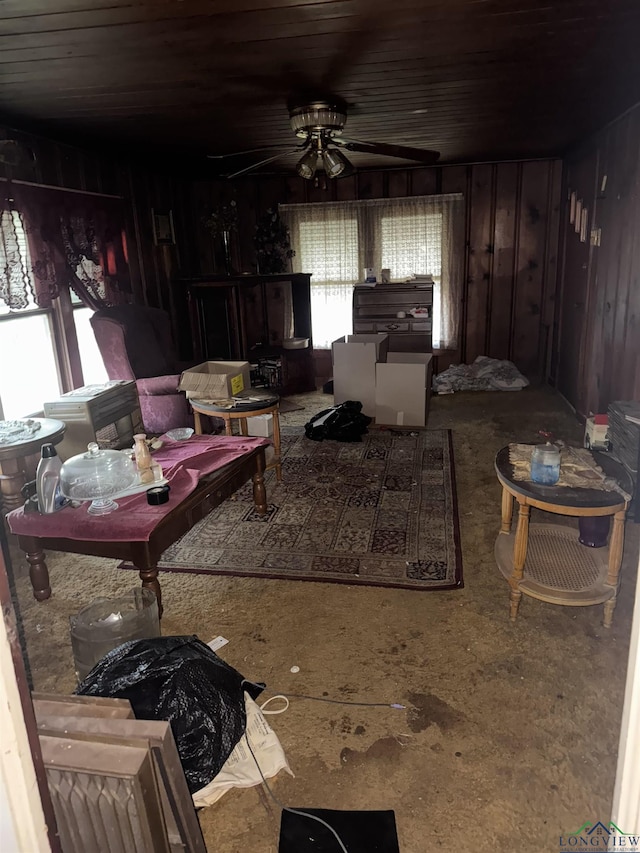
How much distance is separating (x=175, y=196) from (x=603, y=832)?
6.22 m

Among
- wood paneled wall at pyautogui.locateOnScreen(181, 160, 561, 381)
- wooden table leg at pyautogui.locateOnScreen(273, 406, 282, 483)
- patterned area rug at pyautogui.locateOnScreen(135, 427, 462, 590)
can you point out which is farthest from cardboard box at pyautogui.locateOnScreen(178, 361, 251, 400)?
wood paneled wall at pyautogui.locateOnScreen(181, 160, 561, 381)

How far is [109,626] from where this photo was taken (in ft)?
7.09

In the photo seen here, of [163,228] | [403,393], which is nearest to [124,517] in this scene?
[403,393]

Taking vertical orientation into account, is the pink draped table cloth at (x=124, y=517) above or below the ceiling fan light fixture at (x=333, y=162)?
below

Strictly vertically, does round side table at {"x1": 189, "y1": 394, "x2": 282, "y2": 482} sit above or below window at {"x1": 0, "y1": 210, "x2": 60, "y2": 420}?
below

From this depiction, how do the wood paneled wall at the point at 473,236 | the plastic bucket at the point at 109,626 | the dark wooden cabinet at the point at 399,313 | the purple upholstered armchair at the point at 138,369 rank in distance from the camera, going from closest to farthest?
the plastic bucket at the point at 109,626, the purple upholstered armchair at the point at 138,369, the wood paneled wall at the point at 473,236, the dark wooden cabinet at the point at 399,313

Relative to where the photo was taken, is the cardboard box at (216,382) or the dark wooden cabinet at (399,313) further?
the dark wooden cabinet at (399,313)

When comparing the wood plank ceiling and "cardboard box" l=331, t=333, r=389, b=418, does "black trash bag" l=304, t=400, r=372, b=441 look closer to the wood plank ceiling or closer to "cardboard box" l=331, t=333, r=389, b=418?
"cardboard box" l=331, t=333, r=389, b=418

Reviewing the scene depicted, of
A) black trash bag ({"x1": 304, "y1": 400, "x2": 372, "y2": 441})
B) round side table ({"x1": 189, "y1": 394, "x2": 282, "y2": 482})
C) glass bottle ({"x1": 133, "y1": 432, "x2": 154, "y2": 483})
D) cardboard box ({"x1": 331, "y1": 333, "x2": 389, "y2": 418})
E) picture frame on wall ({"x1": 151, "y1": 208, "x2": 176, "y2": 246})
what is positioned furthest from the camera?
picture frame on wall ({"x1": 151, "y1": 208, "x2": 176, "y2": 246})

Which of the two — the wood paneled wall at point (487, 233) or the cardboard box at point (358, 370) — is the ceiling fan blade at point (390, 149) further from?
the wood paneled wall at point (487, 233)

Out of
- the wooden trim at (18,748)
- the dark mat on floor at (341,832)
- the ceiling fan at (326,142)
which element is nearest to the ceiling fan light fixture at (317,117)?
the ceiling fan at (326,142)

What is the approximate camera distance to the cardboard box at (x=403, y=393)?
16.3ft

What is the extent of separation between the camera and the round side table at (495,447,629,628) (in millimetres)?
2225

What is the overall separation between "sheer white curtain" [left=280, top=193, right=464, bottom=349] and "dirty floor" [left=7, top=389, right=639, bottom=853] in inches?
157
